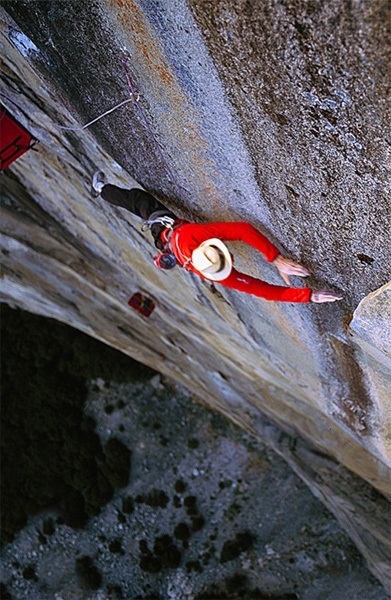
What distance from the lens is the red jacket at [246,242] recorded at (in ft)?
14.6

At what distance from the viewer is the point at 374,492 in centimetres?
870

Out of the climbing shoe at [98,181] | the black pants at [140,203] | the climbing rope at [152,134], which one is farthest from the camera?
the climbing shoe at [98,181]

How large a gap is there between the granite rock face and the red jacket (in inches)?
7.3

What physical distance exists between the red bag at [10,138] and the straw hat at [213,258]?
2.84 meters

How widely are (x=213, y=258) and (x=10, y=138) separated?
119 inches

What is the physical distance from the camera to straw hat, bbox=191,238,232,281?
175 inches

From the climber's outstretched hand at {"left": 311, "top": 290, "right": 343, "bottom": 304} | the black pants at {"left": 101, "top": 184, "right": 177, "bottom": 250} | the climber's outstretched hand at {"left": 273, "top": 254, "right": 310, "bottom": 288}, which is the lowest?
the climber's outstretched hand at {"left": 311, "top": 290, "right": 343, "bottom": 304}

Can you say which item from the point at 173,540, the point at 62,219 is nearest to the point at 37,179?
the point at 62,219

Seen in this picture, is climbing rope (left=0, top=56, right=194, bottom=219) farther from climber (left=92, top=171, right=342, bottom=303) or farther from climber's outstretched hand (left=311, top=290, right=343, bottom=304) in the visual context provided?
climber's outstretched hand (left=311, top=290, right=343, bottom=304)

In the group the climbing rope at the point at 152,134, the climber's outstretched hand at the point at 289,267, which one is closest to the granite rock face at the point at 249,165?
the climbing rope at the point at 152,134

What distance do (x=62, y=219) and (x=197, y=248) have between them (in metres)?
4.80

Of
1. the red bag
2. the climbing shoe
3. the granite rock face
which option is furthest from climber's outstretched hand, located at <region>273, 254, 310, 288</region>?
the red bag

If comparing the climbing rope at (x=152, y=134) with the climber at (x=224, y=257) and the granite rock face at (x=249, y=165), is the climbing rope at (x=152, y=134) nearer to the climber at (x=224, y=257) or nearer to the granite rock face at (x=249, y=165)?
the granite rock face at (x=249, y=165)

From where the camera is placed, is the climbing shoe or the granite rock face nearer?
the granite rock face
